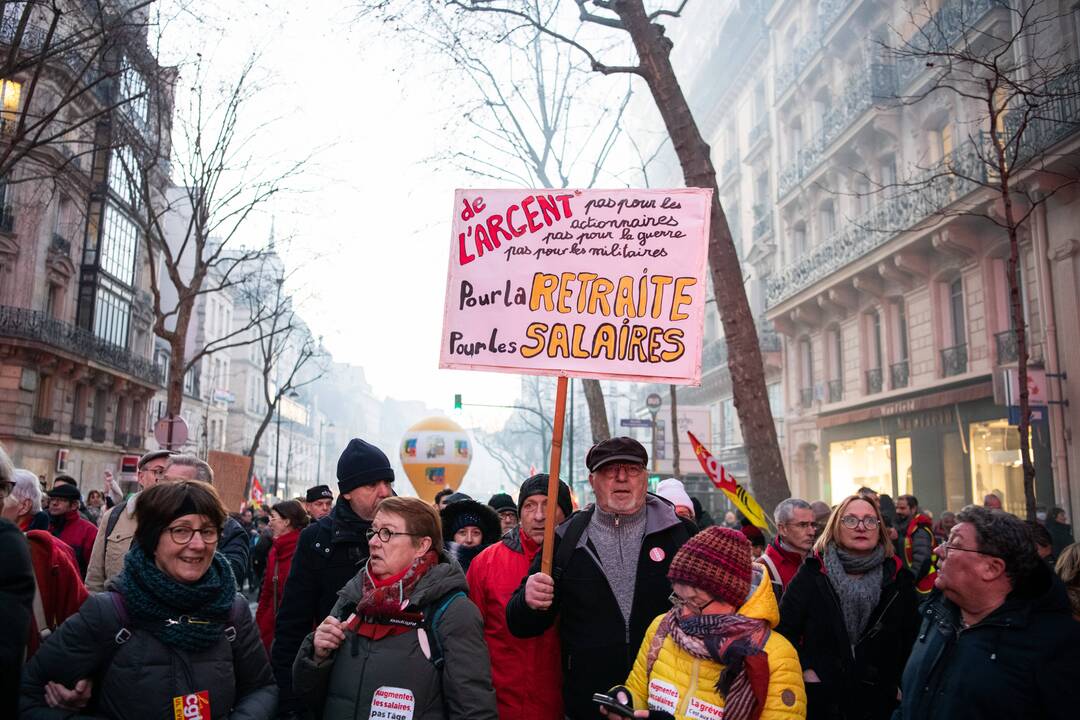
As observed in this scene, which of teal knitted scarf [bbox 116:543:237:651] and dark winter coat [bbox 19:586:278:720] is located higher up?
teal knitted scarf [bbox 116:543:237:651]

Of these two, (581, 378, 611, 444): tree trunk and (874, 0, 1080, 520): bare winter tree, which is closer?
(874, 0, 1080, 520): bare winter tree

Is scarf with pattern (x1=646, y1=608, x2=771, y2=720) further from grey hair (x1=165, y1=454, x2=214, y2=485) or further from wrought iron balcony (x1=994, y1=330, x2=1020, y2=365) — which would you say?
wrought iron balcony (x1=994, y1=330, x2=1020, y2=365)

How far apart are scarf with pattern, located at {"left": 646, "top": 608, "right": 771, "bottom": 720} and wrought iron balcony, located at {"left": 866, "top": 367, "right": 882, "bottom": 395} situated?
73.0ft

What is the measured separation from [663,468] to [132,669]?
44228mm

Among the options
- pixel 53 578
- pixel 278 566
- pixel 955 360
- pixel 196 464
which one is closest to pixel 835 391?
pixel 955 360

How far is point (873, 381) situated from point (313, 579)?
72.5 feet

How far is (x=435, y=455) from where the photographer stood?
33.1 meters

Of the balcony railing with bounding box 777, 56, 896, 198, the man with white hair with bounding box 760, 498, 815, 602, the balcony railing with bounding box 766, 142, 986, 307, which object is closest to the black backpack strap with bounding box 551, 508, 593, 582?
the man with white hair with bounding box 760, 498, 815, 602

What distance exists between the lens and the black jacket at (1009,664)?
2.99 m

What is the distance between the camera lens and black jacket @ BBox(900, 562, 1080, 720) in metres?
2.99

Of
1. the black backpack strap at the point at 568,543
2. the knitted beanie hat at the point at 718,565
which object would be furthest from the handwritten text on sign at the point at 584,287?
the knitted beanie hat at the point at 718,565

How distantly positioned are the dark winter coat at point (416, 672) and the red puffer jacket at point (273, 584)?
11.6 ft

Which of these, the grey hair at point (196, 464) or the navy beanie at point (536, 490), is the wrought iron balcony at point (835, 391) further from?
the grey hair at point (196, 464)

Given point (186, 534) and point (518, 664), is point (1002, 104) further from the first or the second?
point (186, 534)
